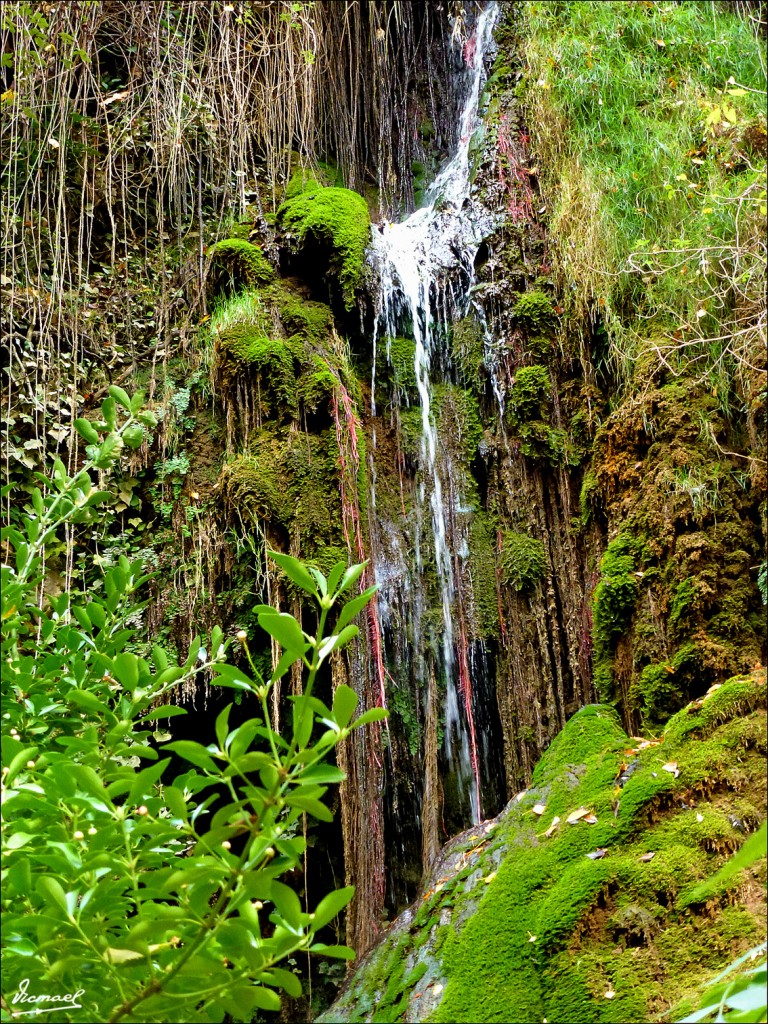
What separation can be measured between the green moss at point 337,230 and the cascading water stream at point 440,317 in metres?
0.16

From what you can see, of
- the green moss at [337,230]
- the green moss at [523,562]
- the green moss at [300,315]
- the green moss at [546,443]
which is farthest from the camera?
the green moss at [337,230]

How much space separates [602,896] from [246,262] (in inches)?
156

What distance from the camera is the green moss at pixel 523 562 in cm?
452

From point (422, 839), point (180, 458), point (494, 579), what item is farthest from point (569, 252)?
point (422, 839)

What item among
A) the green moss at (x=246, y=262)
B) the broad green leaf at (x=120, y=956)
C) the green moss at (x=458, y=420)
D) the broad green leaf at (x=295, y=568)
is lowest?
the broad green leaf at (x=120, y=956)

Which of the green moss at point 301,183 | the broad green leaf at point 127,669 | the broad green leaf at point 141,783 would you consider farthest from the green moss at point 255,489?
the broad green leaf at point 141,783

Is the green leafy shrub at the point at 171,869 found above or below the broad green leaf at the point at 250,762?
below

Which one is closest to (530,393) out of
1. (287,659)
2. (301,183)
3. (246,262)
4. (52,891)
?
(246,262)

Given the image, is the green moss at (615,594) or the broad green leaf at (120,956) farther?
the green moss at (615,594)

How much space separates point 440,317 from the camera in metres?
5.29

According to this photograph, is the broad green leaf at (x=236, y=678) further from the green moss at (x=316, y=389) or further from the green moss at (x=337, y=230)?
the green moss at (x=337, y=230)

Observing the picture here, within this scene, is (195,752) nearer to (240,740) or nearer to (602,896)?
(240,740)

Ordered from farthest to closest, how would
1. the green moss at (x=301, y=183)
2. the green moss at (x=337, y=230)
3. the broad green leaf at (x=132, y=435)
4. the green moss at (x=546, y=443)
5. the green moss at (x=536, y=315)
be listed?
the green moss at (x=301, y=183) < the green moss at (x=337, y=230) < the green moss at (x=536, y=315) < the green moss at (x=546, y=443) < the broad green leaf at (x=132, y=435)

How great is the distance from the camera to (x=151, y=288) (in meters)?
5.91
